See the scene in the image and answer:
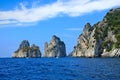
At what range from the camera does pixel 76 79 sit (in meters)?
61.0

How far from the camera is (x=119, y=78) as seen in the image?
60.2 m

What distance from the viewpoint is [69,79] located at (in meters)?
61.4

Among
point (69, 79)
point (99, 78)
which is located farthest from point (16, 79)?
point (99, 78)

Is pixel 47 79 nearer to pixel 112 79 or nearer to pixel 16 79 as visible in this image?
pixel 16 79

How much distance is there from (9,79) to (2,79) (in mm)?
1320

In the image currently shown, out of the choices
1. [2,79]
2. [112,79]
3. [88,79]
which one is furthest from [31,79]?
[112,79]

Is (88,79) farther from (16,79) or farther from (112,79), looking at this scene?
(16,79)

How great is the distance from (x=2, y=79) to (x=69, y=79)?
12.2 m

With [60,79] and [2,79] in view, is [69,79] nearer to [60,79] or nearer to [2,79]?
[60,79]

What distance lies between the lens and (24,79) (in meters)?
61.3

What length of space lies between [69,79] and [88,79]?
3.63 meters

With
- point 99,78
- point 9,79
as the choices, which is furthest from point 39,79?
point 99,78

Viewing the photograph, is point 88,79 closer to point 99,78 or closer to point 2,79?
point 99,78

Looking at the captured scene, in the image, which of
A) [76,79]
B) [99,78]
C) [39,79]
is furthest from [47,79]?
[99,78]
